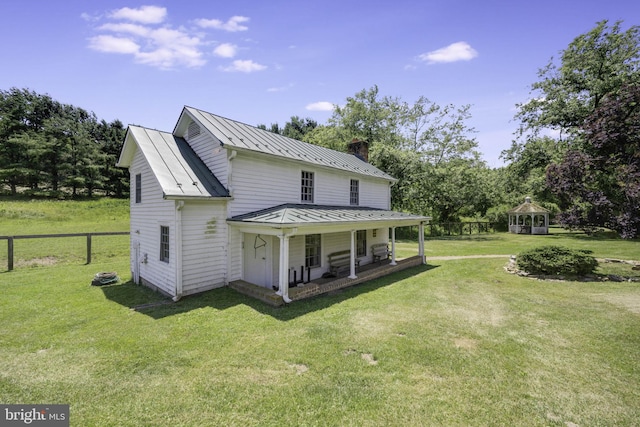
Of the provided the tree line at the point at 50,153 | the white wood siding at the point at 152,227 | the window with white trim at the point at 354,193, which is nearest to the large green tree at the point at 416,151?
the window with white trim at the point at 354,193

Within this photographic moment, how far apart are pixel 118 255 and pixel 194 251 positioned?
34.9 feet

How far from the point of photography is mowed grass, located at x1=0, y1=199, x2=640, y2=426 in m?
3.93

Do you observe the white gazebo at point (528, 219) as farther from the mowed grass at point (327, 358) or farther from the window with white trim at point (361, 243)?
the window with white trim at point (361, 243)

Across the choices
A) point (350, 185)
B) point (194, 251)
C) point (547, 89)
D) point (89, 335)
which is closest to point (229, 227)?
point (194, 251)

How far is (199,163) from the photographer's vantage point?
420 inches

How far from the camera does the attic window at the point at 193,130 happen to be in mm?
11195

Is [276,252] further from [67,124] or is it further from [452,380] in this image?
[67,124]

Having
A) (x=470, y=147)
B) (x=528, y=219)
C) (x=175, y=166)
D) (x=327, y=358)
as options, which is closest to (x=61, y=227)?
(x=175, y=166)

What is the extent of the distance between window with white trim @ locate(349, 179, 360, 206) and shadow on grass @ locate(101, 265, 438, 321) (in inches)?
247

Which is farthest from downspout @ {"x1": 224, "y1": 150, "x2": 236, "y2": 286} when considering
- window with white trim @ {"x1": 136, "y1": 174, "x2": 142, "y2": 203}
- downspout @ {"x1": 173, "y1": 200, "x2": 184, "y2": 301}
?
window with white trim @ {"x1": 136, "y1": 174, "x2": 142, "y2": 203}

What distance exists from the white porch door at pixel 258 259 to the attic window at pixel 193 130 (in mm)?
4881

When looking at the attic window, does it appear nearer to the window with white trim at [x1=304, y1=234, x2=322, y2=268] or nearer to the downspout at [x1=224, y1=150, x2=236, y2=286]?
the downspout at [x1=224, y1=150, x2=236, y2=286]

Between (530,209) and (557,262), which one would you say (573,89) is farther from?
(557,262)

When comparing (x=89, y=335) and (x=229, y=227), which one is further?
(x=229, y=227)
